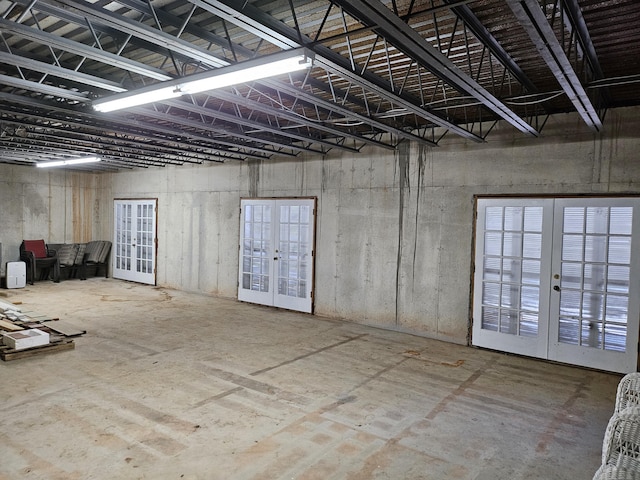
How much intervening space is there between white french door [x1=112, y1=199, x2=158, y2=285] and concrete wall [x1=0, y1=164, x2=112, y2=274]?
2.18 feet

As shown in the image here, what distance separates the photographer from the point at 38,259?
1080cm

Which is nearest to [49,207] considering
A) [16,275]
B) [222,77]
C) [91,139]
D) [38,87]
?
[16,275]

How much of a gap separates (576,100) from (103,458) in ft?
16.3

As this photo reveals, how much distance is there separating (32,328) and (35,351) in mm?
888

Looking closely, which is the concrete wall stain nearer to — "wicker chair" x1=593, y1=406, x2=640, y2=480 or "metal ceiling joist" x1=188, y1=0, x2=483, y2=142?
"metal ceiling joist" x1=188, y1=0, x2=483, y2=142

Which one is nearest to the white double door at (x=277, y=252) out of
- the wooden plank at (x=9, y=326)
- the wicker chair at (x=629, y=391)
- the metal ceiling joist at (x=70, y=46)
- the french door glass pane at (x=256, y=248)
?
the french door glass pane at (x=256, y=248)

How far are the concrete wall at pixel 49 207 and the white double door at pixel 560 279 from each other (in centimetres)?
1034

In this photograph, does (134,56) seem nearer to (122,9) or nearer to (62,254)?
(122,9)

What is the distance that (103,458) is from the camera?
3.14m

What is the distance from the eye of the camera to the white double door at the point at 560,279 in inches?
209

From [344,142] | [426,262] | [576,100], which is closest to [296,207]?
[344,142]

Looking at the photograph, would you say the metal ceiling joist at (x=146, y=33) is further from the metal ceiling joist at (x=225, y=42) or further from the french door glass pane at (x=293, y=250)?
the french door glass pane at (x=293, y=250)

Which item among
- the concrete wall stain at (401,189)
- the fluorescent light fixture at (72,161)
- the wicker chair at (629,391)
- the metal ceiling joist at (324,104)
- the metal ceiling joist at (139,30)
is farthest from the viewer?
the fluorescent light fixture at (72,161)

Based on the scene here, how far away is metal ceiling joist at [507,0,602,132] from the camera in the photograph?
2.49m
